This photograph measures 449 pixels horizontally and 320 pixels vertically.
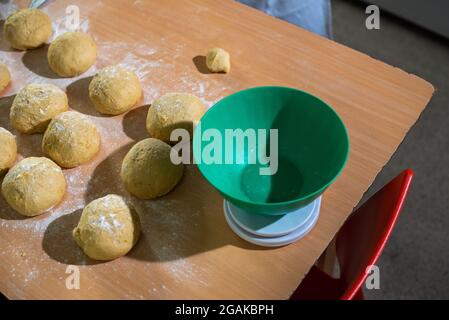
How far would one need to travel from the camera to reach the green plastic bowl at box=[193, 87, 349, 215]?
3.17 ft

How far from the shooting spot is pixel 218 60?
1.29 m

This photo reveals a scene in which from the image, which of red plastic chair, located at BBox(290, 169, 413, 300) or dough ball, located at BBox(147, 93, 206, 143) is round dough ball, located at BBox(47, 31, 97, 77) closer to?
dough ball, located at BBox(147, 93, 206, 143)

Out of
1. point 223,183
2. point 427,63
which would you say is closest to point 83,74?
point 223,183

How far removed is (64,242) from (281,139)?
1.77ft

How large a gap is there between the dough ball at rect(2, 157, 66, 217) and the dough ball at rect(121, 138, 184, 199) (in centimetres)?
16

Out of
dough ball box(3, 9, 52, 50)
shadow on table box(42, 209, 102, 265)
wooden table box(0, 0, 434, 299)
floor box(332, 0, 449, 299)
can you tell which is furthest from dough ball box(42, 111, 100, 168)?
floor box(332, 0, 449, 299)

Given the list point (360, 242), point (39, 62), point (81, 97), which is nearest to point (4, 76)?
point (39, 62)

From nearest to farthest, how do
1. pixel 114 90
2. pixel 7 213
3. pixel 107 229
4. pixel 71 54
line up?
pixel 107 229 → pixel 7 213 → pixel 114 90 → pixel 71 54

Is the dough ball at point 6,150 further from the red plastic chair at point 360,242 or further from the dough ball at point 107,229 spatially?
the red plastic chair at point 360,242

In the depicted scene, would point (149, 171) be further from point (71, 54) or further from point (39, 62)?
point (39, 62)

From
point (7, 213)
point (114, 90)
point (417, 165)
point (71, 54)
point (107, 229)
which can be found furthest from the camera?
point (417, 165)

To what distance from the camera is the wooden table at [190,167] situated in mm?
962

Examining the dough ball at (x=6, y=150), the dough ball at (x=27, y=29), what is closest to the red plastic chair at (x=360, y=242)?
the dough ball at (x=6, y=150)
